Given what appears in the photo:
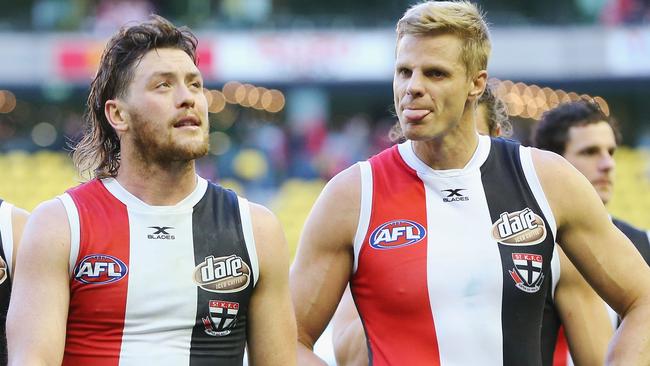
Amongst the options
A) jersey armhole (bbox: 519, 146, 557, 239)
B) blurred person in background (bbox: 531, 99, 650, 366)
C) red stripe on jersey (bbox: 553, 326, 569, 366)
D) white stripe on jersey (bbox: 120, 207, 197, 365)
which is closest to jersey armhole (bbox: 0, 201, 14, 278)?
white stripe on jersey (bbox: 120, 207, 197, 365)

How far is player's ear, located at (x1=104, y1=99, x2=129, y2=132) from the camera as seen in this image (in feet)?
12.8

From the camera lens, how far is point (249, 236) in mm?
3846

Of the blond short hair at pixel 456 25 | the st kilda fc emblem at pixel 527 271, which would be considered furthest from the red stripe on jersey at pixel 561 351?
the blond short hair at pixel 456 25

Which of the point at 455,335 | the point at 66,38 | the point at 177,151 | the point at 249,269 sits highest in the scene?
the point at 177,151

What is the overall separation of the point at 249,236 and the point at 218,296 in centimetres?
23

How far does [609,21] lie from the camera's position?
88.2ft

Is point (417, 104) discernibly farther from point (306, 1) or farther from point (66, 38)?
point (306, 1)

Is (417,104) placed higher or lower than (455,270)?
higher

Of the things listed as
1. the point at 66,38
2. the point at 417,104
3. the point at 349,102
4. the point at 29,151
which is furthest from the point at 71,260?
the point at 349,102

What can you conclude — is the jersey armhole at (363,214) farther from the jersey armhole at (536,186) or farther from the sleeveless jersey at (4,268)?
the sleeveless jersey at (4,268)

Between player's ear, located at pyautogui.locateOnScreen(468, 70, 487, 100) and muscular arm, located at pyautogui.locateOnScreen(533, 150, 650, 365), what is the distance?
1.26ft

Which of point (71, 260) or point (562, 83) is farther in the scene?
point (562, 83)

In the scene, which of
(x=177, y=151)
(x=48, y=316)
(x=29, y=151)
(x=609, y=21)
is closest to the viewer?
(x=48, y=316)

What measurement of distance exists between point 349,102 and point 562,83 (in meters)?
6.57
